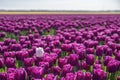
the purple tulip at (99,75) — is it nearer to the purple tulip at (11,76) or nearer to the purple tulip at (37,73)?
the purple tulip at (37,73)

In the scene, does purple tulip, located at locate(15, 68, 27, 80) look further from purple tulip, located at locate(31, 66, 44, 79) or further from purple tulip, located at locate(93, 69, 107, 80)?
purple tulip, located at locate(93, 69, 107, 80)

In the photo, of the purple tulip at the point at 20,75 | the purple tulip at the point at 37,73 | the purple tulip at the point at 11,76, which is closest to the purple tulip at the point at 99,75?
the purple tulip at the point at 37,73

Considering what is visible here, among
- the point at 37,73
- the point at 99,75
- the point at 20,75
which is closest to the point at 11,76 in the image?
the point at 20,75

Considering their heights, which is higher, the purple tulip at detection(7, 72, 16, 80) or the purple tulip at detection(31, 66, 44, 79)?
the purple tulip at detection(7, 72, 16, 80)

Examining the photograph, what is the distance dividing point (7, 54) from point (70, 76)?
2.16 meters

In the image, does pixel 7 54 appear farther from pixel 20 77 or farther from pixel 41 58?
pixel 20 77

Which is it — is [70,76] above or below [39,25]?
above

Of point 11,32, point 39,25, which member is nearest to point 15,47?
point 11,32

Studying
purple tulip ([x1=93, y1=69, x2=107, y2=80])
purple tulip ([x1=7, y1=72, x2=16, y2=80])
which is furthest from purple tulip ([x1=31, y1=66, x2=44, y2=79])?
purple tulip ([x1=93, y1=69, x2=107, y2=80])

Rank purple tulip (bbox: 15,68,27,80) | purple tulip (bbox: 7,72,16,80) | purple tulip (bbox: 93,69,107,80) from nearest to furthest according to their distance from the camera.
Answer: purple tulip (bbox: 7,72,16,80), purple tulip (bbox: 15,68,27,80), purple tulip (bbox: 93,69,107,80)

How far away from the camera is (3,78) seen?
455 centimetres

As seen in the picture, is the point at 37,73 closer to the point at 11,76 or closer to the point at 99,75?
the point at 11,76

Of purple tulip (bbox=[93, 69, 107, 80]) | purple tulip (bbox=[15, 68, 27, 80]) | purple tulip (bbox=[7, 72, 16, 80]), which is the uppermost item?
purple tulip (bbox=[7, 72, 16, 80])

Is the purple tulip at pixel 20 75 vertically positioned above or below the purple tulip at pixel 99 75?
above
